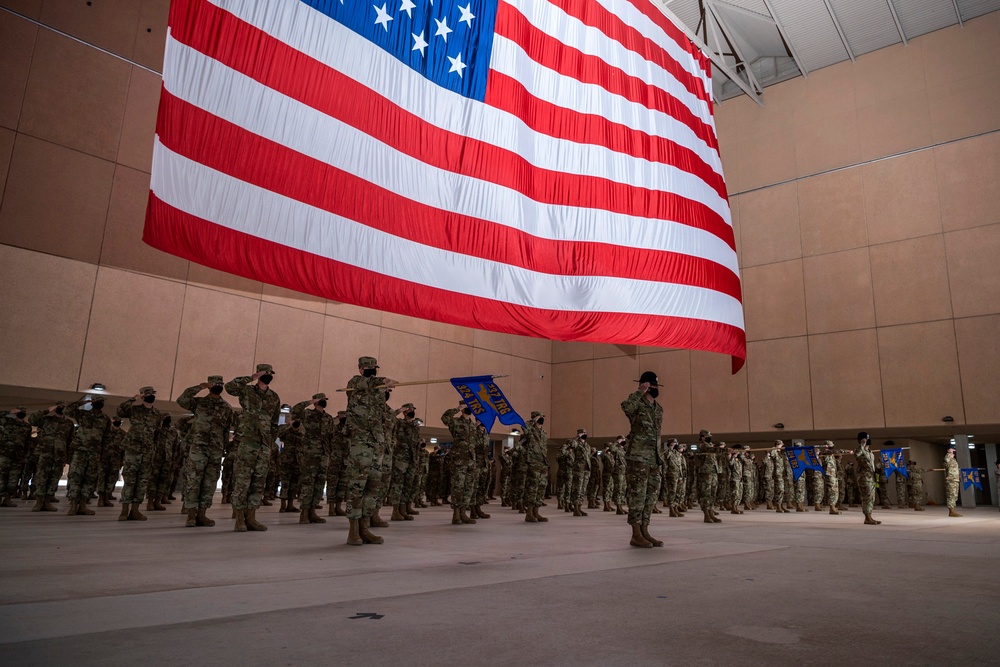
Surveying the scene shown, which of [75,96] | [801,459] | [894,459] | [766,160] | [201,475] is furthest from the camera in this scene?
[766,160]

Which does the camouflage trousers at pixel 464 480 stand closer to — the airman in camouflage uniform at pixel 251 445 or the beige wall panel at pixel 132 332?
the airman in camouflage uniform at pixel 251 445

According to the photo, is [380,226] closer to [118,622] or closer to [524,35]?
[524,35]

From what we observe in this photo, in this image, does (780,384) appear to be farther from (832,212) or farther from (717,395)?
(832,212)

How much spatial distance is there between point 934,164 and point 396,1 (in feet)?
53.3

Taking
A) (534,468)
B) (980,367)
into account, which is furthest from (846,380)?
(534,468)

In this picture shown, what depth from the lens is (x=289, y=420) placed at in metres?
9.41

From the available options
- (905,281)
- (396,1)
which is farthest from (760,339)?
(396,1)

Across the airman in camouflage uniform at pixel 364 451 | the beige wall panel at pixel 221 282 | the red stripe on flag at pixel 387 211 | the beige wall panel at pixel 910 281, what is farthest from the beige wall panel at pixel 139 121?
the beige wall panel at pixel 910 281

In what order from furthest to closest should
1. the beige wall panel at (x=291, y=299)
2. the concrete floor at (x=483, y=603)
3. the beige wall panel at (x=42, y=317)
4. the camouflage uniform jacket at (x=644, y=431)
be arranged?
the beige wall panel at (x=291, y=299) → the beige wall panel at (x=42, y=317) → the camouflage uniform jacket at (x=644, y=431) → the concrete floor at (x=483, y=603)

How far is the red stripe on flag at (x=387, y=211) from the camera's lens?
16.7ft

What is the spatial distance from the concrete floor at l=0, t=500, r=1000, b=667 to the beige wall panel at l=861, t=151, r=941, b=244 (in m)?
14.3

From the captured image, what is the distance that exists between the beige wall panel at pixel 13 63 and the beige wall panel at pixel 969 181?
A: 21125 mm

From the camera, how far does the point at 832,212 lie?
60.0 feet

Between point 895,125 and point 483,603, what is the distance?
1988cm
